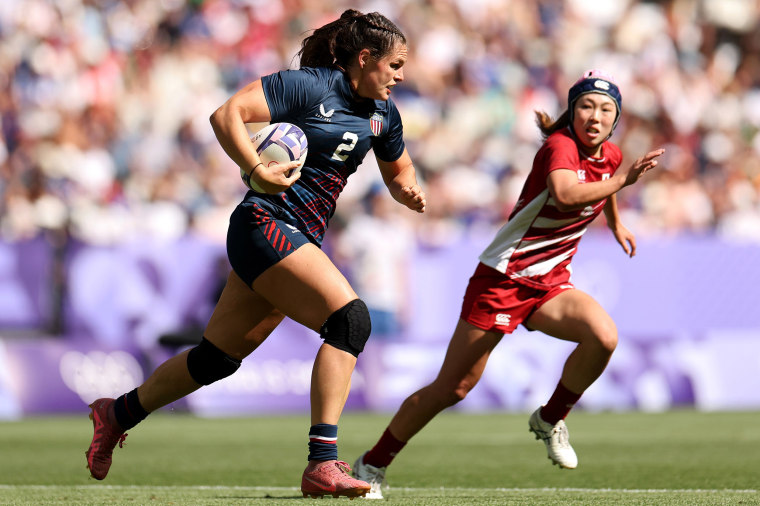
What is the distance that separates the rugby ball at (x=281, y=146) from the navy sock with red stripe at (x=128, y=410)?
4.41 ft

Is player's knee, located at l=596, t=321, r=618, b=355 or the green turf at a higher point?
player's knee, located at l=596, t=321, r=618, b=355

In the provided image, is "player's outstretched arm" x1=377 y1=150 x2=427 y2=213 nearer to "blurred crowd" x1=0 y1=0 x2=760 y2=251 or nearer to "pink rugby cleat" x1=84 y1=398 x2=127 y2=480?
"pink rugby cleat" x1=84 y1=398 x2=127 y2=480

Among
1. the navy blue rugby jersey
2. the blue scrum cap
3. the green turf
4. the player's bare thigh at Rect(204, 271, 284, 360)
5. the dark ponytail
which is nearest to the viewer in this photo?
the navy blue rugby jersey

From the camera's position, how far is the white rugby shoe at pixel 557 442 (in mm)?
6457

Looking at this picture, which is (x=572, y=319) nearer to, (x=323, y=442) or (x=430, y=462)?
(x=323, y=442)

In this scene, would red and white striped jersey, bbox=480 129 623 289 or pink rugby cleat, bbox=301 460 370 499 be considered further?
red and white striped jersey, bbox=480 129 623 289

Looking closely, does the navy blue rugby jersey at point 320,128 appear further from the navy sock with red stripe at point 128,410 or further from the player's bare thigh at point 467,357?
the navy sock with red stripe at point 128,410

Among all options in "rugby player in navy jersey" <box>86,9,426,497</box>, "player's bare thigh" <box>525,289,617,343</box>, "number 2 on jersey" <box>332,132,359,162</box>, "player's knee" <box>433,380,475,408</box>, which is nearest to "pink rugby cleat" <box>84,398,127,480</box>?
"rugby player in navy jersey" <box>86,9,426,497</box>

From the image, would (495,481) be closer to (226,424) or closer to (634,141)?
(226,424)

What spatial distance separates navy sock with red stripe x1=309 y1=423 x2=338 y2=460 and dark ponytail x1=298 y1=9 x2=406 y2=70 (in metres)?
1.73

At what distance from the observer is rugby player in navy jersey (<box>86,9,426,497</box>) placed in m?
5.61

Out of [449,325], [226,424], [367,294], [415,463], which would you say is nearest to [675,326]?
[449,325]

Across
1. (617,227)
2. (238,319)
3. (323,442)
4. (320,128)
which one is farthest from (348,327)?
(617,227)

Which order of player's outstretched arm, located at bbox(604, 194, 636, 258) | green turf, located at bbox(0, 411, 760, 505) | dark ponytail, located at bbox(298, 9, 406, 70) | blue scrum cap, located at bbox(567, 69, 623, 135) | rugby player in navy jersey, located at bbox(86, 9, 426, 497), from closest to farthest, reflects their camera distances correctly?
rugby player in navy jersey, located at bbox(86, 9, 426, 497)
dark ponytail, located at bbox(298, 9, 406, 70)
green turf, located at bbox(0, 411, 760, 505)
blue scrum cap, located at bbox(567, 69, 623, 135)
player's outstretched arm, located at bbox(604, 194, 636, 258)
